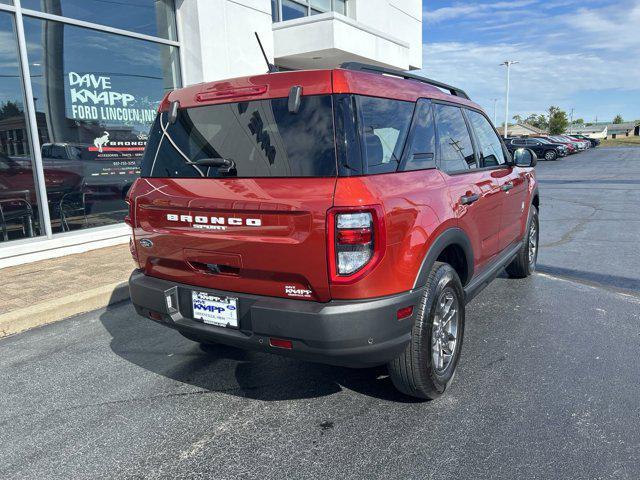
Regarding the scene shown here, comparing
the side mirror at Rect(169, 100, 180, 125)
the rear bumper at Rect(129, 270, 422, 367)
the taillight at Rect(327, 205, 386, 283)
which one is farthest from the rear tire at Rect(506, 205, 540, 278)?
the side mirror at Rect(169, 100, 180, 125)

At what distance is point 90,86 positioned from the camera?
780 cm

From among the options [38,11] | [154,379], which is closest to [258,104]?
[154,379]

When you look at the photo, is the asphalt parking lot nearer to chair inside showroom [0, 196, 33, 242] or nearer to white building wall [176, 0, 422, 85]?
chair inside showroom [0, 196, 33, 242]

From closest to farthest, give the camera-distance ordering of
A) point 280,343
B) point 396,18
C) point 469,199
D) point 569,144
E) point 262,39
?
point 280,343 → point 469,199 → point 262,39 → point 396,18 → point 569,144

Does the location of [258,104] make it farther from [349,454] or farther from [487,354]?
[487,354]

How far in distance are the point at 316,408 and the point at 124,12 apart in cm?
788

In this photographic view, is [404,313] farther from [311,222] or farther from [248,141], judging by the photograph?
[248,141]

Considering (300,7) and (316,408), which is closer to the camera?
(316,408)

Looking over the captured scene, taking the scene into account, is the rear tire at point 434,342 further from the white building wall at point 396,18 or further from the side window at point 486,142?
the white building wall at point 396,18

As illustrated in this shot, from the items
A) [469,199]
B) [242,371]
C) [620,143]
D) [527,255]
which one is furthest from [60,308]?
[620,143]

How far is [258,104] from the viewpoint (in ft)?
8.92

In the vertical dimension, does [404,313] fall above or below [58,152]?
below

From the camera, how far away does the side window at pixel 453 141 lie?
335 cm

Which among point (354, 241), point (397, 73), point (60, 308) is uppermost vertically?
point (397, 73)
